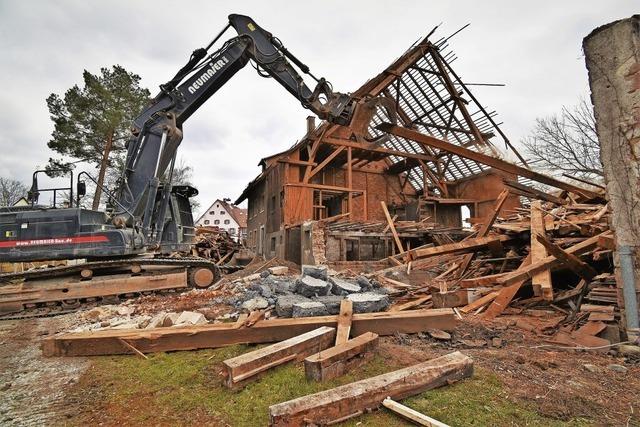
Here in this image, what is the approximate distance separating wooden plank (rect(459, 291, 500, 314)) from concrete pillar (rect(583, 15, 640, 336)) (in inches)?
71.0

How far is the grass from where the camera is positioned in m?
2.44

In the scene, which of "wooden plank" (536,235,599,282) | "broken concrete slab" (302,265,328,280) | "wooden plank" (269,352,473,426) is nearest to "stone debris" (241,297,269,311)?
"broken concrete slab" (302,265,328,280)

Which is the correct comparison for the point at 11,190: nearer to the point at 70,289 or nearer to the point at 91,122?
the point at 91,122

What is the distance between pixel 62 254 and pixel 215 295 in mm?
3580

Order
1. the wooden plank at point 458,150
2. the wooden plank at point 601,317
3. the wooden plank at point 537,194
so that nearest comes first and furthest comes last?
the wooden plank at point 601,317
the wooden plank at point 458,150
the wooden plank at point 537,194

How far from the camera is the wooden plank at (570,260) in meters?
4.68

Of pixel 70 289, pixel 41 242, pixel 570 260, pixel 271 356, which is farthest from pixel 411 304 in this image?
pixel 41 242

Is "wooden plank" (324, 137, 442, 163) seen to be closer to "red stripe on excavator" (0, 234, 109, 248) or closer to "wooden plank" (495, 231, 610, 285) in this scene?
"wooden plank" (495, 231, 610, 285)

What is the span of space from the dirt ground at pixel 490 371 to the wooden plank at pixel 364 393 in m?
0.44

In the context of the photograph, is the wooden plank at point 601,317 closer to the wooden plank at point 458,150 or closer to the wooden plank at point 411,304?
the wooden plank at point 411,304

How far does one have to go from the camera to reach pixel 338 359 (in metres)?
3.12

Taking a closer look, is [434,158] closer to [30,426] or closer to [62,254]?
[62,254]

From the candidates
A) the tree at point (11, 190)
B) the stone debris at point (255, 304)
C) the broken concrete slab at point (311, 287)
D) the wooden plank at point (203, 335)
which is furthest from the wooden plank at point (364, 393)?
the tree at point (11, 190)

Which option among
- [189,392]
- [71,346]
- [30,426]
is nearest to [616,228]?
[189,392]
